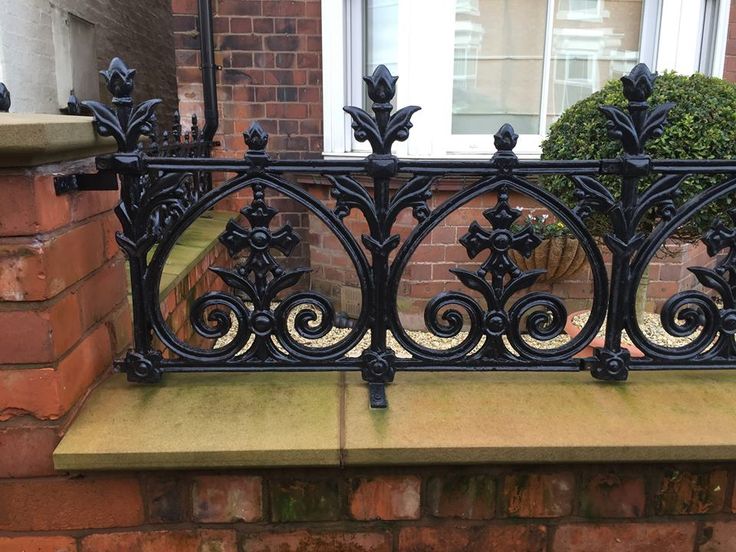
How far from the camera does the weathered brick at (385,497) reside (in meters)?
1.55

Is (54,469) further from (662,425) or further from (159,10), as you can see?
(159,10)

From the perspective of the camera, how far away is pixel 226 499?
155 cm

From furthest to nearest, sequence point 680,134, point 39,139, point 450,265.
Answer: point 450,265 → point 680,134 → point 39,139

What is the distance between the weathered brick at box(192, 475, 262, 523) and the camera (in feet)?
5.04

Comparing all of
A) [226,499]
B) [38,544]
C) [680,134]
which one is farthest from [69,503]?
[680,134]

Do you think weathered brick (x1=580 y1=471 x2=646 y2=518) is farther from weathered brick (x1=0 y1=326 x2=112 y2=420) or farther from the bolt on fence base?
weathered brick (x1=0 y1=326 x2=112 y2=420)

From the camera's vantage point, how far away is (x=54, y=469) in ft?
4.88

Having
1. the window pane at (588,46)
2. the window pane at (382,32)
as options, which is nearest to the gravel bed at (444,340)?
the window pane at (588,46)

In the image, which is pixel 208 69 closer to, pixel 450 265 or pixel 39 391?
pixel 450 265

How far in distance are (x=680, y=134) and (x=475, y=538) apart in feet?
7.34

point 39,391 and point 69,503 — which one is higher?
point 39,391

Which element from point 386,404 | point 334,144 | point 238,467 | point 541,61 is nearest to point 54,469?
point 238,467

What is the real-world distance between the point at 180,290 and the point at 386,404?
1639 millimetres

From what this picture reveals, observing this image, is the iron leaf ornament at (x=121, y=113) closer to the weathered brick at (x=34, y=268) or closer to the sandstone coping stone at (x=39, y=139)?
the sandstone coping stone at (x=39, y=139)
